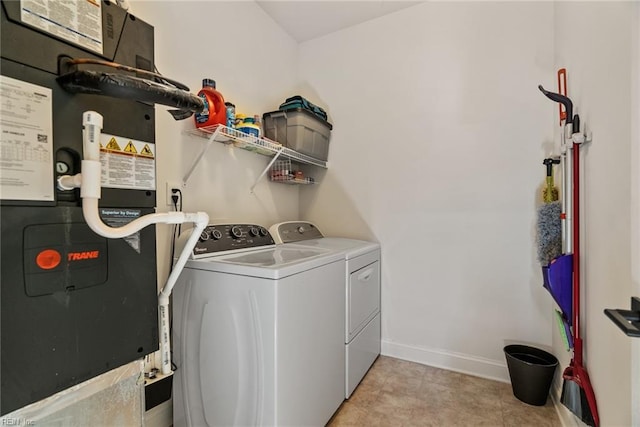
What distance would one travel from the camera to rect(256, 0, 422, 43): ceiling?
6.89ft

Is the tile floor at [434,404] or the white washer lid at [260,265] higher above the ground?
the white washer lid at [260,265]

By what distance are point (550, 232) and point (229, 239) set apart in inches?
66.4

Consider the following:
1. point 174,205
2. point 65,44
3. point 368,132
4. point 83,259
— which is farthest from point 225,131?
point 368,132

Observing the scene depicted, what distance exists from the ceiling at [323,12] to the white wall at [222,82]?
9 cm

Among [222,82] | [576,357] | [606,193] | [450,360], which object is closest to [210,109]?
[222,82]

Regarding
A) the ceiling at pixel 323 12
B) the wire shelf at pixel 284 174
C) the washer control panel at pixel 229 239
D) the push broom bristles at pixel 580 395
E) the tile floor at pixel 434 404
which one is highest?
the ceiling at pixel 323 12

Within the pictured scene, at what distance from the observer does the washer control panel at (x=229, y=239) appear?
53.7 inches

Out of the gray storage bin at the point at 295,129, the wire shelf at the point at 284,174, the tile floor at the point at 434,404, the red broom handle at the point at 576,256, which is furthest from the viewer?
the wire shelf at the point at 284,174

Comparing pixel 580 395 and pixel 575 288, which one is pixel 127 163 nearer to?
pixel 575 288

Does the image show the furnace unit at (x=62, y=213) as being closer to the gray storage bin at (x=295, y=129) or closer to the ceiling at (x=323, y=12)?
the gray storage bin at (x=295, y=129)

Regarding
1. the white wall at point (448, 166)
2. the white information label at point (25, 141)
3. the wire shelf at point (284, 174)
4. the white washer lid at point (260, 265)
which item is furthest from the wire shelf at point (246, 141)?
the white information label at point (25, 141)

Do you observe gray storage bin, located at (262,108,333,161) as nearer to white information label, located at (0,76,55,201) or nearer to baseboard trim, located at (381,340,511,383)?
white information label, located at (0,76,55,201)

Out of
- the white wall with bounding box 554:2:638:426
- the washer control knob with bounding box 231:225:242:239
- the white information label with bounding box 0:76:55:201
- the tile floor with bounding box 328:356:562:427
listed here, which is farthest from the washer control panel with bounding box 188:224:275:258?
the white wall with bounding box 554:2:638:426

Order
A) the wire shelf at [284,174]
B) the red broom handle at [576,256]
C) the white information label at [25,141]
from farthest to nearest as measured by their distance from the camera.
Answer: the wire shelf at [284,174] → the red broom handle at [576,256] → the white information label at [25,141]
